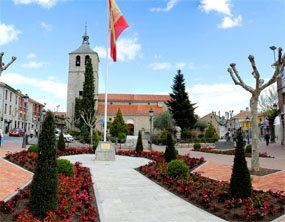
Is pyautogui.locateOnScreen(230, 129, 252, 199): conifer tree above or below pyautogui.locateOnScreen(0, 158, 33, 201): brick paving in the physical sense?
above

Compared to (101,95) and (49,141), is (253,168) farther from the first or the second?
(101,95)

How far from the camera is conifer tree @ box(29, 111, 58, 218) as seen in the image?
14.8ft

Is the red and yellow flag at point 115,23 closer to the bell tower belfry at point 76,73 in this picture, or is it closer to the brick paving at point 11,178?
the brick paving at point 11,178

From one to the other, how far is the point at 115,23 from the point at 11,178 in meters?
10.00

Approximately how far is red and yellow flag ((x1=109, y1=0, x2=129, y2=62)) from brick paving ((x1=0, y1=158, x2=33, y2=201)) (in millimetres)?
8159

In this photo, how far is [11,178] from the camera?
317 inches

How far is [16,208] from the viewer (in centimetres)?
510

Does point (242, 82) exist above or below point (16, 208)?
above

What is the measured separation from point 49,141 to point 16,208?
1884 millimetres

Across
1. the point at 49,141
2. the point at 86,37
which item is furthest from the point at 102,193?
the point at 86,37

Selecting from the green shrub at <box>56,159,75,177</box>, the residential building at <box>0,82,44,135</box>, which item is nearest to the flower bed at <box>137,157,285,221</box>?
the green shrub at <box>56,159,75,177</box>

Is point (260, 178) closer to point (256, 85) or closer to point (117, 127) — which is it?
point (256, 85)

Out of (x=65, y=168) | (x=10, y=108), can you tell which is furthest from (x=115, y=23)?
(x=10, y=108)

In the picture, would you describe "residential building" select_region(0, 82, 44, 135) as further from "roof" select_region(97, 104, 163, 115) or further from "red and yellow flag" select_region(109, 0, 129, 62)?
"red and yellow flag" select_region(109, 0, 129, 62)
